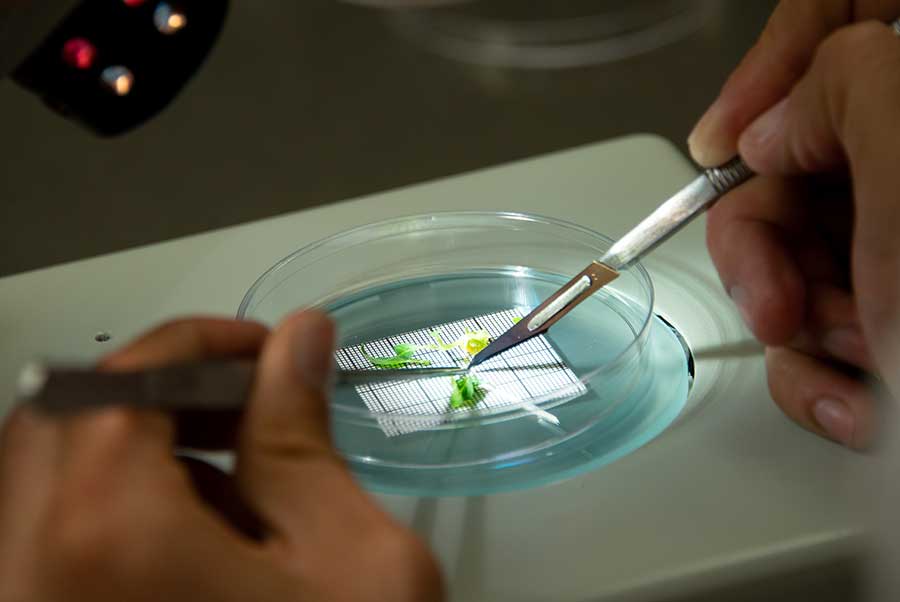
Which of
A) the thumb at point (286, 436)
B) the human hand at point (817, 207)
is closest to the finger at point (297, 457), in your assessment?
the thumb at point (286, 436)

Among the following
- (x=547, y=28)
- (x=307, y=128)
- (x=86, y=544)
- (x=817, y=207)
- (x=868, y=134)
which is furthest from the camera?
(x=547, y=28)

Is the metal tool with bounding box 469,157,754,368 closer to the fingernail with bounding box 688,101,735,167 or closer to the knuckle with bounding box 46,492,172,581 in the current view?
the fingernail with bounding box 688,101,735,167

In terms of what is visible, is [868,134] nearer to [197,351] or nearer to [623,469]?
[623,469]

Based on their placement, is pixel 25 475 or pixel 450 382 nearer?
pixel 25 475

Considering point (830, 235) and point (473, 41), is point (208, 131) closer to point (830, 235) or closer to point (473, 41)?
point (473, 41)

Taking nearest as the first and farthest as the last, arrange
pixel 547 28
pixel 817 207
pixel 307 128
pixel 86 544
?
pixel 86 544, pixel 817 207, pixel 307 128, pixel 547 28

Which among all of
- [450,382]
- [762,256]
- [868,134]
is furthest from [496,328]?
[868,134]
